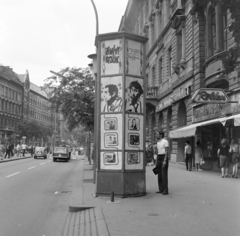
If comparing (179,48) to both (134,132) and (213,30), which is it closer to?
(213,30)

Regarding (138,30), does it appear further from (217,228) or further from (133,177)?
(217,228)

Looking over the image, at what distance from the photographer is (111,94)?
9586mm

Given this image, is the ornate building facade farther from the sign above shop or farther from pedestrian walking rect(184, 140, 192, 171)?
the sign above shop

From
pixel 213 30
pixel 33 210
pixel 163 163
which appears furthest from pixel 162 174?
→ pixel 213 30

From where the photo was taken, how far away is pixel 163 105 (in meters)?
30.7

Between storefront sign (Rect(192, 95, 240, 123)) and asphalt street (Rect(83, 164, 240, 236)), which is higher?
storefront sign (Rect(192, 95, 240, 123))

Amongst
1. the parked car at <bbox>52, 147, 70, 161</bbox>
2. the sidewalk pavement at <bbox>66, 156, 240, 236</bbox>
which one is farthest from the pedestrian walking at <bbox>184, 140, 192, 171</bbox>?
the parked car at <bbox>52, 147, 70, 161</bbox>

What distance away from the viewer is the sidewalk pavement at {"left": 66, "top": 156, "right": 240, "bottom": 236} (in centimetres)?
575

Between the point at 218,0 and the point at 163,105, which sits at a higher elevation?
the point at 163,105

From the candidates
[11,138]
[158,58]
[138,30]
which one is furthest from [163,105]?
[11,138]

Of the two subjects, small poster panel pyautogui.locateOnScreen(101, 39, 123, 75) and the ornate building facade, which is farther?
the ornate building facade

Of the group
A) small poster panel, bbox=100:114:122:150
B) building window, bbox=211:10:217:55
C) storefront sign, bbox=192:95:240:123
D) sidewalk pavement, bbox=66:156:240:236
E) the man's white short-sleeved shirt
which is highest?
building window, bbox=211:10:217:55

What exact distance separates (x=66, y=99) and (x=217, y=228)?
18.0m

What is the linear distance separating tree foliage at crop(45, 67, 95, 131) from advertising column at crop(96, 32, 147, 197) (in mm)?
12048
